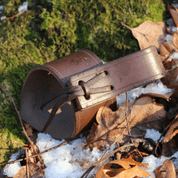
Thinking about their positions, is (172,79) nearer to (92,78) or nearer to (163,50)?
(163,50)

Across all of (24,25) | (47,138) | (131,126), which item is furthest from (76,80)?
(24,25)

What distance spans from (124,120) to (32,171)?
2.48ft

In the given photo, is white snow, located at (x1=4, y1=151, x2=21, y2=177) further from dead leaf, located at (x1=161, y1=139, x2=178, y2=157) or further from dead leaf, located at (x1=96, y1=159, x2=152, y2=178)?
dead leaf, located at (x1=161, y1=139, x2=178, y2=157)

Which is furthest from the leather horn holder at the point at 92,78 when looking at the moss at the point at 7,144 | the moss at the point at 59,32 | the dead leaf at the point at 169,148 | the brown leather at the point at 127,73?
the dead leaf at the point at 169,148

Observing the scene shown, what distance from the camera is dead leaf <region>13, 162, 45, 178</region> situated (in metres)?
1.24

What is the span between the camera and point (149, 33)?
172 cm

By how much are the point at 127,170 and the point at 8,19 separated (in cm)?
165

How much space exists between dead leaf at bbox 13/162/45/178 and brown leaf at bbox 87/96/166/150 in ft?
1.36

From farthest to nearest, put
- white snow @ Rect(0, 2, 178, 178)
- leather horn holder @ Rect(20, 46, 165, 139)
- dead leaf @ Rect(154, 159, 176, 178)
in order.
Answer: white snow @ Rect(0, 2, 178, 178) < leather horn holder @ Rect(20, 46, 165, 139) < dead leaf @ Rect(154, 159, 176, 178)

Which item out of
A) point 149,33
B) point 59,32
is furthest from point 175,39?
point 59,32

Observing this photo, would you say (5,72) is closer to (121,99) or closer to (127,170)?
(121,99)

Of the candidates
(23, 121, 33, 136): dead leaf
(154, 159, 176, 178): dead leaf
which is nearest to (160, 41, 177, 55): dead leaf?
(154, 159, 176, 178): dead leaf

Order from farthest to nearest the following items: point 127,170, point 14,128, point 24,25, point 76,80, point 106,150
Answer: point 24,25 → point 14,128 → point 106,150 → point 76,80 → point 127,170

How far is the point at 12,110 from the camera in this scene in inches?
60.6
